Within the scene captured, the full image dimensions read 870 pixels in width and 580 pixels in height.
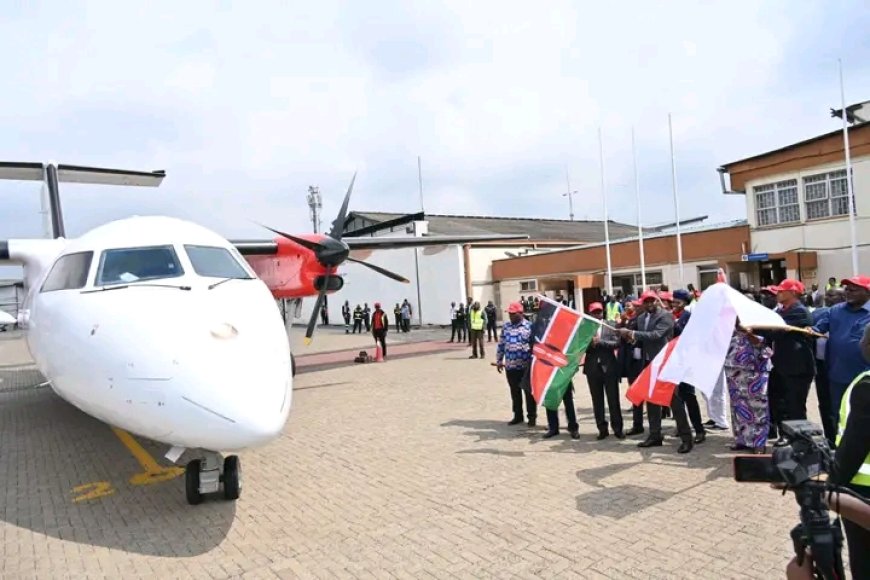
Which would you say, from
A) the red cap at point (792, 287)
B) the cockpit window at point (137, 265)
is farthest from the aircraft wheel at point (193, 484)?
the red cap at point (792, 287)

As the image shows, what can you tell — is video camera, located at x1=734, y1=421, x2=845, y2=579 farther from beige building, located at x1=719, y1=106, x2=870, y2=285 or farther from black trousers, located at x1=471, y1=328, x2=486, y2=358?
beige building, located at x1=719, y1=106, x2=870, y2=285

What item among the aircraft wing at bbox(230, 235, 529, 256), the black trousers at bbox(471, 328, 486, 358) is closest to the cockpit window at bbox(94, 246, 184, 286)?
the aircraft wing at bbox(230, 235, 529, 256)

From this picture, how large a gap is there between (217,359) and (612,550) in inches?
130

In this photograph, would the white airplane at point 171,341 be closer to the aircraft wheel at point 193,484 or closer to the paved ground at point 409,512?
the aircraft wheel at point 193,484

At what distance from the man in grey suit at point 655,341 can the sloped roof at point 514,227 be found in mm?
29986

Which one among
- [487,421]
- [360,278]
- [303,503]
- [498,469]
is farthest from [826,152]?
[360,278]

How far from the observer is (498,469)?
21.4 ft

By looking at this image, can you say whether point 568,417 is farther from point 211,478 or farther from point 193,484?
point 193,484

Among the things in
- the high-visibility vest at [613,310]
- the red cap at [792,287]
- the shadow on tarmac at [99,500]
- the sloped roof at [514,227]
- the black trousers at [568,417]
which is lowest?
the shadow on tarmac at [99,500]

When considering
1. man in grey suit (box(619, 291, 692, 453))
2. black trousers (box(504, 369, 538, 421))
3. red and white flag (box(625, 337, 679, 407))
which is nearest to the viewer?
red and white flag (box(625, 337, 679, 407))

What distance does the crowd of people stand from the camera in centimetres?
559

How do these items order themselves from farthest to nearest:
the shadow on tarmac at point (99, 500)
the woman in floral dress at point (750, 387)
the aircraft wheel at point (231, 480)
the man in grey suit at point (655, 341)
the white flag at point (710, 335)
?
the man in grey suit at point (655, 341)
the woman in floral dress at point (750, 387)
the white flag at point (710, 335)
the aircraft wheel at point (231, 480)
the shadow on tarmac at point (99, 500)

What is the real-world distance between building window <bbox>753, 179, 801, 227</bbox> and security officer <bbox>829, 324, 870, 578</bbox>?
75.6ft

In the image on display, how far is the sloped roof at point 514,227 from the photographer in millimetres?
39406
